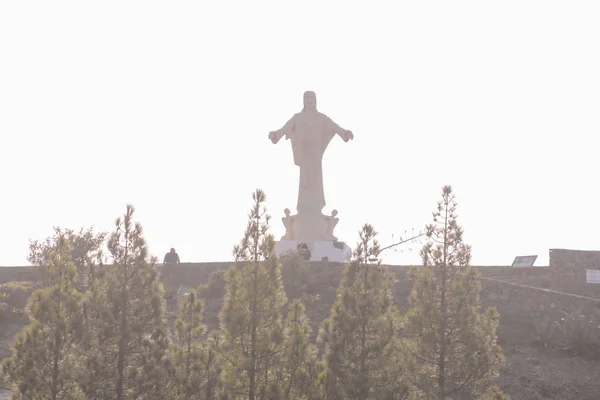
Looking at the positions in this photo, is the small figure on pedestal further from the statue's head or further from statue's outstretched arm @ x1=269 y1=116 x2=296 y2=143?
the statue's head

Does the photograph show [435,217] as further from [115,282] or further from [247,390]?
[115,282]

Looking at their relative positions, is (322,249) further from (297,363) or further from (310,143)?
(297,363)

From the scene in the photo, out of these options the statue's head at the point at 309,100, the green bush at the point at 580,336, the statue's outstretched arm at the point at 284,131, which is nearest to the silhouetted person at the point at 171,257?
the statue's outstretched arm at the point at 284,131

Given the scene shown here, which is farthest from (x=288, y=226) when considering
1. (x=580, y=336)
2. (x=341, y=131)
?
(x=580, y=336)

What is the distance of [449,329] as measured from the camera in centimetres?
1159

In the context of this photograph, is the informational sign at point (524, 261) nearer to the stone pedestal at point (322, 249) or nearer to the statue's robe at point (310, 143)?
the stone pedestal at point (322, 249)

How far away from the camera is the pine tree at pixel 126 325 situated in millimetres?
10477

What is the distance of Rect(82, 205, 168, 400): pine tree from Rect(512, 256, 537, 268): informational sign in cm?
1281

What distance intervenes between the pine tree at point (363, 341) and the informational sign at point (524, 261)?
11.2 metres

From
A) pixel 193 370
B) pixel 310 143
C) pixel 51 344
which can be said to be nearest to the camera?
pixel 51 344

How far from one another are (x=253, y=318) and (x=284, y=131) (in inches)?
490

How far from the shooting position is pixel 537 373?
14.8 meters

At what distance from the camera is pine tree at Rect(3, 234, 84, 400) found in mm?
10141

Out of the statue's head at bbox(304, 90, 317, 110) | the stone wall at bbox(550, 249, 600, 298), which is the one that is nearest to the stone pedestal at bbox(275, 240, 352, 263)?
the statue's head at bbox(304, 90, 317, 110)
